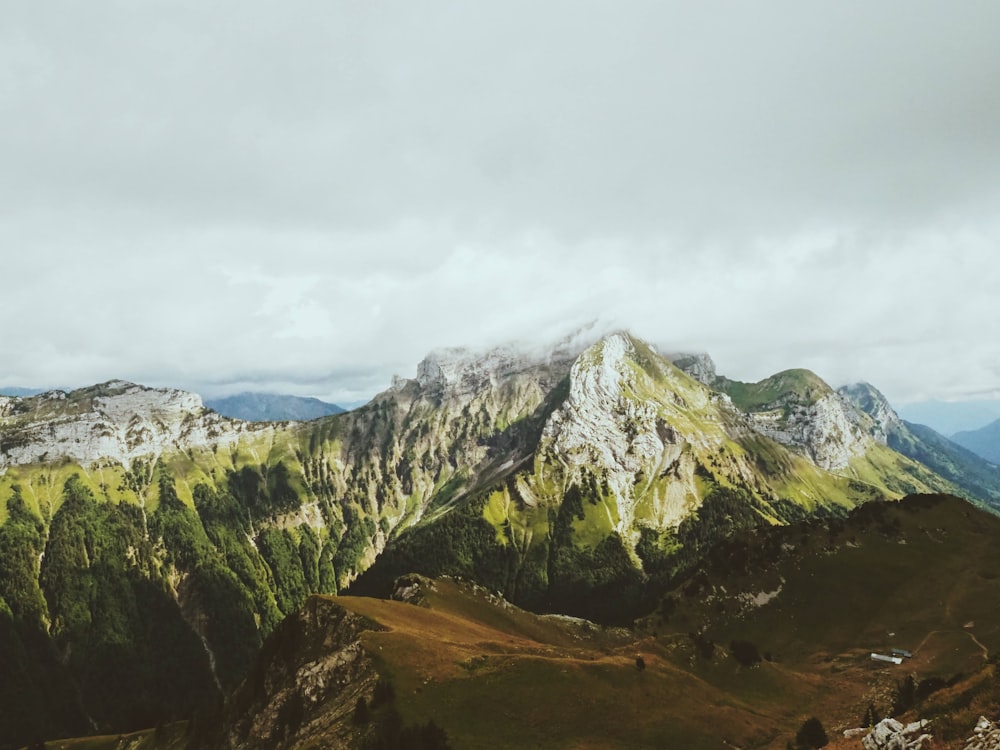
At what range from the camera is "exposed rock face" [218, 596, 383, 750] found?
72938 mm

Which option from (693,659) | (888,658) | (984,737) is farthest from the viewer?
(888,658)

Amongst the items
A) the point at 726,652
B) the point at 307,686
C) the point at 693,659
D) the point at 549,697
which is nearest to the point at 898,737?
the point at 549,697

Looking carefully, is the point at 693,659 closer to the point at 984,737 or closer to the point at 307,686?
the point at 307,686

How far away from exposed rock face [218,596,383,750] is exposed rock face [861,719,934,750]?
1963 inches

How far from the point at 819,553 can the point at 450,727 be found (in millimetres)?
143574

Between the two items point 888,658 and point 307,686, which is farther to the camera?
point 888,658

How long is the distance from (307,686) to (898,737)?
74.2m

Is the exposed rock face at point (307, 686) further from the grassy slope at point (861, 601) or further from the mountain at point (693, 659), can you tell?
the grassy slope at point (861, 601)

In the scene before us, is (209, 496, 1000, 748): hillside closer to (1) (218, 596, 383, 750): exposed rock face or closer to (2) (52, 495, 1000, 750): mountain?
(2) (52, 495, 1000, 750): mountain

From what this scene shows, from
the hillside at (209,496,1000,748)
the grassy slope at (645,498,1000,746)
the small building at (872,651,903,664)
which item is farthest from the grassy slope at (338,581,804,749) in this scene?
the small building at (872,651,903,664)

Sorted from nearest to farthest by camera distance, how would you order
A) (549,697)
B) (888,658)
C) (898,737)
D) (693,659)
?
(898,737)
(549,697)
(693,659)
(888,658)

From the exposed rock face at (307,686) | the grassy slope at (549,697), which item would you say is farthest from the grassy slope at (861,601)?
the exposed rock face at (307,686)

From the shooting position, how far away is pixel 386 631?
8638 cm

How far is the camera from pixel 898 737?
38688 millimetres
